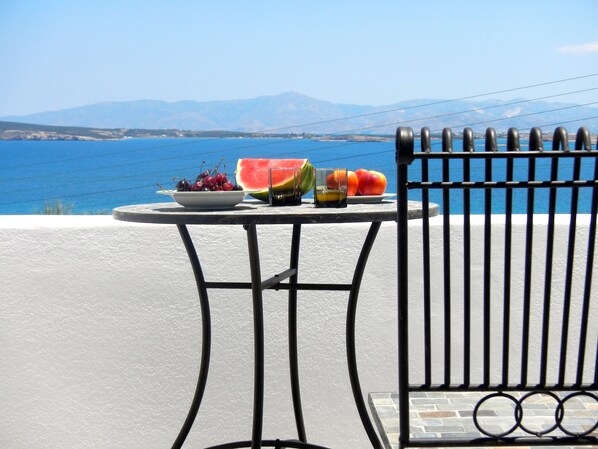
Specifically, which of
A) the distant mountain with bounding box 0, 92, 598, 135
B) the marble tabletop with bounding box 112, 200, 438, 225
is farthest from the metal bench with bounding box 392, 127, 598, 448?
the distant mountain with bounding box 0, 92, 598, 135

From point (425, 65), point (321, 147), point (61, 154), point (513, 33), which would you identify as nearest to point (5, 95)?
point (61, 154)

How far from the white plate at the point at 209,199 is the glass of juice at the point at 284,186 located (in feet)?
0.54

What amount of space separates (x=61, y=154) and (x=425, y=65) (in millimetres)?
37728

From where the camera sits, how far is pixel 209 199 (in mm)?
2098

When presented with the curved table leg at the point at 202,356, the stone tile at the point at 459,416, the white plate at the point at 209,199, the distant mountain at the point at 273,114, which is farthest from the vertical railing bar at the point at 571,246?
the distant mountain at the point at 273,114

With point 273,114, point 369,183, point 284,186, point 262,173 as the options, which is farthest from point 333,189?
point 273,114

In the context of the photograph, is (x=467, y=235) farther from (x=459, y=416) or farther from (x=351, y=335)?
(x=351, y=335)

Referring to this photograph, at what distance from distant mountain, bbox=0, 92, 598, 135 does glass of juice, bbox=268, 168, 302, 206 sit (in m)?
82.5

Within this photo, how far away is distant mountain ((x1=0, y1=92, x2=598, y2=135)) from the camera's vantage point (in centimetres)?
9398

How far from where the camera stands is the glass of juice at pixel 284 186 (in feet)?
7.40

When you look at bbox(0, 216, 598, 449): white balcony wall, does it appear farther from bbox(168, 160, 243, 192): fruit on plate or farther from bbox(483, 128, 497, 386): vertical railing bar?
bbox(483, 128, 497, 386): vertical railing bar

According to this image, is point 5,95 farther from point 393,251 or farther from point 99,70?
point 393,251

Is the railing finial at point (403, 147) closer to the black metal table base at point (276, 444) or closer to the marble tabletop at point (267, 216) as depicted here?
the marble tabletop at point (267, 216)

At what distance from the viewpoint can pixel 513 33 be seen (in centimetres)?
8356
